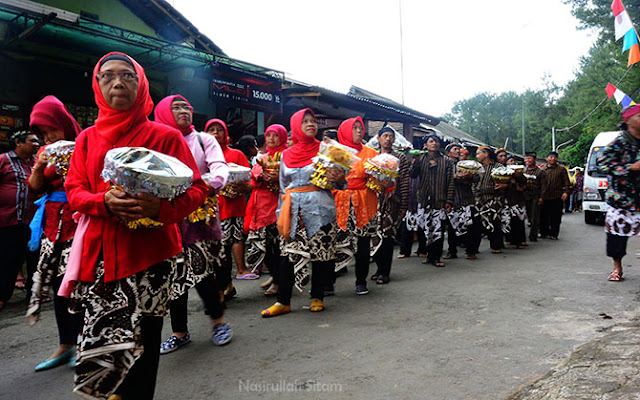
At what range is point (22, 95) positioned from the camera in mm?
8281

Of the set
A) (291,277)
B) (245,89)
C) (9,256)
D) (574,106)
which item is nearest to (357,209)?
(291,277)

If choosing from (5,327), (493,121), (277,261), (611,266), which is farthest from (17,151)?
(493,121)

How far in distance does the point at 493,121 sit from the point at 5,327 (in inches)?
3483

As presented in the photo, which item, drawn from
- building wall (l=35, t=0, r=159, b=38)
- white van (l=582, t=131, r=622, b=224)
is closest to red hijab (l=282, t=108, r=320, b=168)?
building wall (l=35, t=0, r=159, b=38)

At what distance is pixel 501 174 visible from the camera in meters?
9.01

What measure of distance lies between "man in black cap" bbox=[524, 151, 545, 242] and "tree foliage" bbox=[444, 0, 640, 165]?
13.3m

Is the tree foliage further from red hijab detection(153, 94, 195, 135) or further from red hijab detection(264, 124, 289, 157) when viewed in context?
red hijab detection(153, 94, 195, 135)

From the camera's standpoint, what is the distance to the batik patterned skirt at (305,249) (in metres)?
4.61

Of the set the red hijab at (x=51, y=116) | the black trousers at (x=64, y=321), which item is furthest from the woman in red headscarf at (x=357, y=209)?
the red hijab at (x=51, y=116)

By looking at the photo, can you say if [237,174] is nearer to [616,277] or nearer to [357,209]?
[357,209]

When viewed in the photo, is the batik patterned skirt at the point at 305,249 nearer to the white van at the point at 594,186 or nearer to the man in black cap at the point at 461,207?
the man in black cap at the point at 461,207

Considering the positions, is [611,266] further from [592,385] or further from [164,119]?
[164,119]

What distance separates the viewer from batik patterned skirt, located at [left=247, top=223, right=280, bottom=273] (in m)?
5.91

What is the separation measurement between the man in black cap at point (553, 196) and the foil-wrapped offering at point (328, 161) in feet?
27.6
